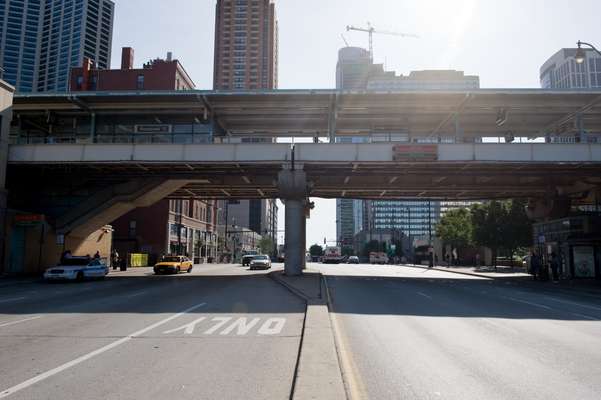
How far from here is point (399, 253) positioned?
135625 millimetres

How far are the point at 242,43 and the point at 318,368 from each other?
6215 inches

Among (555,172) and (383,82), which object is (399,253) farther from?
(555,172)

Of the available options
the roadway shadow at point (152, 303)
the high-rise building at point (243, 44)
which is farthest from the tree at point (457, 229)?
the high-rise building at point (243, 44)

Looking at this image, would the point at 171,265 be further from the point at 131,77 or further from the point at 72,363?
the point at 131,77

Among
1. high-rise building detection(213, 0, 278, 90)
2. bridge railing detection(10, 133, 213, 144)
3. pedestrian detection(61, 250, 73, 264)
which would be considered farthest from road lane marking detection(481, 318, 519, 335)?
high-rise building detection(213, 0, 278, 90)

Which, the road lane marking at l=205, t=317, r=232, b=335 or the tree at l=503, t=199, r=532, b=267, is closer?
the road lane marking at l=205, t=317, r=232, b=335

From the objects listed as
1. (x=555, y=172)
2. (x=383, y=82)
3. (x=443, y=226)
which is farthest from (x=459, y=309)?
(x=383, y=82)

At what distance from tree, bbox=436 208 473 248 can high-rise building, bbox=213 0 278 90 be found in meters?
95.4

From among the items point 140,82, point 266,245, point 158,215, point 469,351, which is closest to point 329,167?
point 469,351

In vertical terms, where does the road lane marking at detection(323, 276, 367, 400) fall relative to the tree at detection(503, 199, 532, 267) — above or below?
below

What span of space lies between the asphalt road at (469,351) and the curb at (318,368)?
25 cm

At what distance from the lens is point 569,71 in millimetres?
103750

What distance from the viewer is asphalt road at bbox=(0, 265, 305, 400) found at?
611 centimetres

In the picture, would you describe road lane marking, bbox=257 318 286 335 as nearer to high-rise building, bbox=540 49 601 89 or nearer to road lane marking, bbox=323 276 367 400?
road lane marking, bbox=323 276 367 400
